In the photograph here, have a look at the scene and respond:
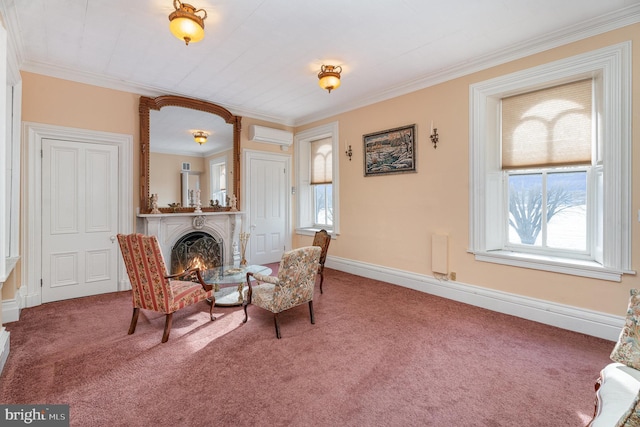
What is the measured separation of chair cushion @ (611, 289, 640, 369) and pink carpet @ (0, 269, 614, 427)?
0.48 metres

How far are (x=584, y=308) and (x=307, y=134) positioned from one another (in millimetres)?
4837

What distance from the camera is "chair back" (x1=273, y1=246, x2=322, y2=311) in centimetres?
274

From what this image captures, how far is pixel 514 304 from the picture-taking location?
330 cm

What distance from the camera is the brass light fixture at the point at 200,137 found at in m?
4.96

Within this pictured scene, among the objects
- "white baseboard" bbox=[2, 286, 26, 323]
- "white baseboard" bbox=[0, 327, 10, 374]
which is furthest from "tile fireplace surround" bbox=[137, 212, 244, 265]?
"white baseboard" bbox=[0, 327, 10, 374]

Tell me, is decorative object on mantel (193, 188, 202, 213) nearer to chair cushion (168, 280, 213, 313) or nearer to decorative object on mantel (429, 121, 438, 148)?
chair cushion (168, 280, 213, 313)

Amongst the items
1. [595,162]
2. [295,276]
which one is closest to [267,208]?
[295,276]

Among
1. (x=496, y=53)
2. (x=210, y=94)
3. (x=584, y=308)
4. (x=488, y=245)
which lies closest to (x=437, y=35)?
(x=496, y=53)

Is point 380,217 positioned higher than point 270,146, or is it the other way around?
point 270,146

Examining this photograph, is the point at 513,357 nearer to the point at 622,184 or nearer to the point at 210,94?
the point at 622,184

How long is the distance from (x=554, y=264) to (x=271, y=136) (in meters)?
4.73

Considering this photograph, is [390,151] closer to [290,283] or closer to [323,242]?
[323,242]

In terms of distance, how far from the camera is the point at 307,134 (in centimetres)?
591

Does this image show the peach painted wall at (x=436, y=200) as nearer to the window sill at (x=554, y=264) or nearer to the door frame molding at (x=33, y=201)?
the window sill at (x=554, y=264)
